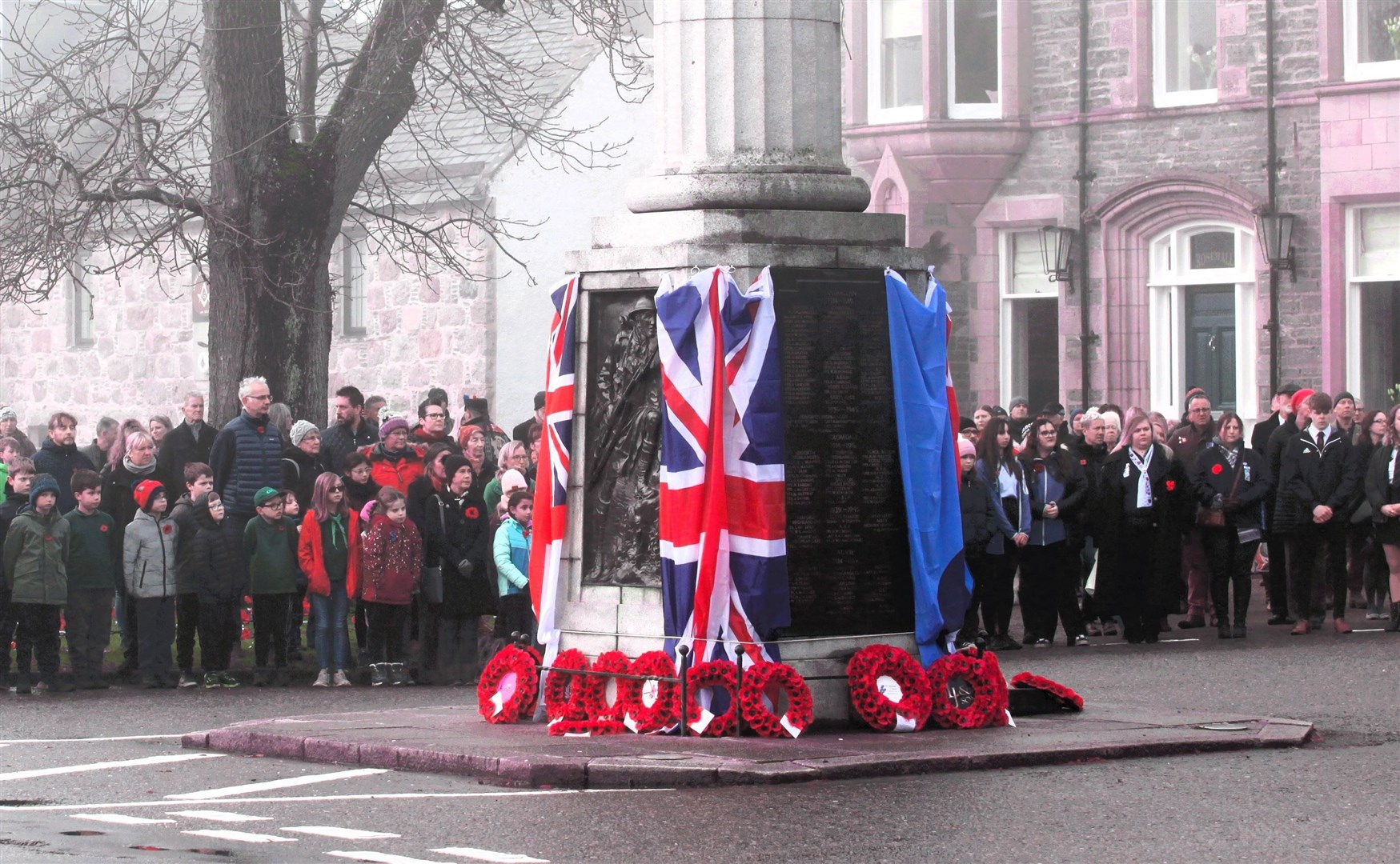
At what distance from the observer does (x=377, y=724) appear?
12.6 m

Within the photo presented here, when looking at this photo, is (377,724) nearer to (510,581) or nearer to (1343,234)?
(510,581)

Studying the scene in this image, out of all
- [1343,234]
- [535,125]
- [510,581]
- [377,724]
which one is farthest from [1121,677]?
[1343,234]

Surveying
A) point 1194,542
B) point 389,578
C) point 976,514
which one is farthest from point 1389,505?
point 389,578

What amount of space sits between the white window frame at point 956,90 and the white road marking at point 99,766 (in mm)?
20573

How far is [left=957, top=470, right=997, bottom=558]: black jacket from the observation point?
18047 mm

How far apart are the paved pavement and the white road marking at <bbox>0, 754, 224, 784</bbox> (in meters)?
0.04

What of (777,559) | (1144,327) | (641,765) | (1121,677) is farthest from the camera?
(1144,327)

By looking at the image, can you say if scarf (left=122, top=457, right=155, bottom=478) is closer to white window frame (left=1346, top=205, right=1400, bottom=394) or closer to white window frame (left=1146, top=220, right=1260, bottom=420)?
white window frame (left=1146, top=220, right=1260, bottom=420)

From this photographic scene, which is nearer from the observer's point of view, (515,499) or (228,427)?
(515,499)

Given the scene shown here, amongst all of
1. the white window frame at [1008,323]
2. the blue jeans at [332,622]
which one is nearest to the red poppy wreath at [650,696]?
the blue jeans at [332,622]

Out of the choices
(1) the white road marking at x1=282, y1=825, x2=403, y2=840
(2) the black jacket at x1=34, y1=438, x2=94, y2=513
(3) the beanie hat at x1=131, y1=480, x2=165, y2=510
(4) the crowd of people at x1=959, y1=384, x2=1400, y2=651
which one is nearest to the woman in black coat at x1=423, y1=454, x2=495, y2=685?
(3) the beanie hat at x1=131, y1=480, x2=165, y2=510

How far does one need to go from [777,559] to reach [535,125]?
36.0ft

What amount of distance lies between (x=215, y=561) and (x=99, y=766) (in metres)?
4.98

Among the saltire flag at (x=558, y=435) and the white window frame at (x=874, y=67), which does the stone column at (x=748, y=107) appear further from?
the white window frame at (x=874, y=67)
